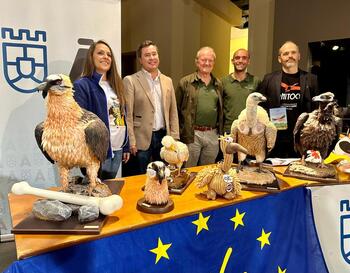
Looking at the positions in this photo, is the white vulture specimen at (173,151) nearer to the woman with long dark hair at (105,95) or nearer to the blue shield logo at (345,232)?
the woman with long dark hair at (105,95)

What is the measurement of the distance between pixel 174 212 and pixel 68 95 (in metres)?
0.60

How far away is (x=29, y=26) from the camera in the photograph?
2.11m

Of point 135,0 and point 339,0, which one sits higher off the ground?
point 135,0

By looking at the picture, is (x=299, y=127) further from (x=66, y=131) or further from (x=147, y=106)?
(x=66, y=131)

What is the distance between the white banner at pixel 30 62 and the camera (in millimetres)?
2072

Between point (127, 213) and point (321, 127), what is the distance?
3.71 feet

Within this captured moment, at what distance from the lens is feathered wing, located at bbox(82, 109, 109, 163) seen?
1.11 meters

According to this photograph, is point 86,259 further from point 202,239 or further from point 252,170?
point 252,170

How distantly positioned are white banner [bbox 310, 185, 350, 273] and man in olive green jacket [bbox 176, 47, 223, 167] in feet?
3.48

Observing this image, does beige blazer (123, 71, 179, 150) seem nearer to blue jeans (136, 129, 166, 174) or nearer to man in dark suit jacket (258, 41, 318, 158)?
blue jeans (136, 129, 166, 174)

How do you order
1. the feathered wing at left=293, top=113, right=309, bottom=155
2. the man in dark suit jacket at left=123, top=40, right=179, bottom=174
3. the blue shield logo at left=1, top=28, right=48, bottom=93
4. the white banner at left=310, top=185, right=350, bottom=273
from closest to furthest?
the white banner at left=310, top=185, right=350, bottom=273 < the feathered wing at left=293, top=113, right=309, bottom=155 < the blue shield logo at left=1, top=28, right=48, bottom=93 < the man in dark suit jacket at left=123, top=40, right=179, bottom=174

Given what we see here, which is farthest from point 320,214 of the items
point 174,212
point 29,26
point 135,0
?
point 135,0

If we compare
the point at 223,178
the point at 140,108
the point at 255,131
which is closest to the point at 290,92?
the point at 255,131

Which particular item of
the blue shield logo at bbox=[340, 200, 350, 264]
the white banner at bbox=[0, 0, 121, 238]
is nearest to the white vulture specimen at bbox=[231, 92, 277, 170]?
the blue shield logo at bbox=[340, 200, 350, 264]
